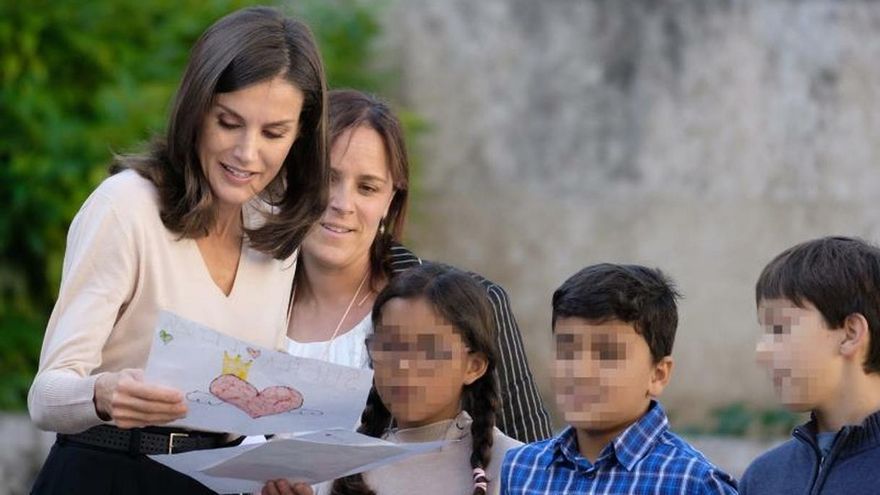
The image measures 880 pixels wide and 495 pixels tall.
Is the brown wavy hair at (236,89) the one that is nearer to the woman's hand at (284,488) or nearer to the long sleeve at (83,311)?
the long sleeve at (83,311)

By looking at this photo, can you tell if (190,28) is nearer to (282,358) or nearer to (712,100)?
(712,100)

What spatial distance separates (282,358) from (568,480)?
73 centimetres

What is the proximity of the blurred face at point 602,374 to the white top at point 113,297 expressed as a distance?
0.75 m

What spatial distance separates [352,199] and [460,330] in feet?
2.03

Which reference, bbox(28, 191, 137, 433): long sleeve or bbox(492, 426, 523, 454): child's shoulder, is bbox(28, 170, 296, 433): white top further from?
bbox(492, 426, 523, 454): child's shoulder

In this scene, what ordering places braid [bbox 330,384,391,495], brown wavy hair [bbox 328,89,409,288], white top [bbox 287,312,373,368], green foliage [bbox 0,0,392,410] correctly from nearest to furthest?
1. braid [bbox 330,384,391,495]
2. white top [bbox 287,312,373,368]
3. brown wavy hair [bbox 328,89,409,288]
4. green foliage [bbox 0,0,392,410]

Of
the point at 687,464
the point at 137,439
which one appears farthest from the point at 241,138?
the point at 687,464

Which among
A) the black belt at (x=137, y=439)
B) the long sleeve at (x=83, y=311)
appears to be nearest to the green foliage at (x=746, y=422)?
the black belt at (x=137, y=439)

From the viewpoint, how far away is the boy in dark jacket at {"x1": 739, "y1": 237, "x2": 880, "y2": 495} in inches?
134

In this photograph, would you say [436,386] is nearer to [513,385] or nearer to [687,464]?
[513,385]

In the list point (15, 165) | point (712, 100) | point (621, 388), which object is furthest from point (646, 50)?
point (621, 388)

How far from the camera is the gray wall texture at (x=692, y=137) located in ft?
28.5

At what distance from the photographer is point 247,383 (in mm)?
3371

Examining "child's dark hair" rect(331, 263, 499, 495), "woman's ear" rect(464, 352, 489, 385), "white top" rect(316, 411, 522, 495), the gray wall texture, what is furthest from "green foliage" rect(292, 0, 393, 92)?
"white top" rect(316, 411, 522, 495)
